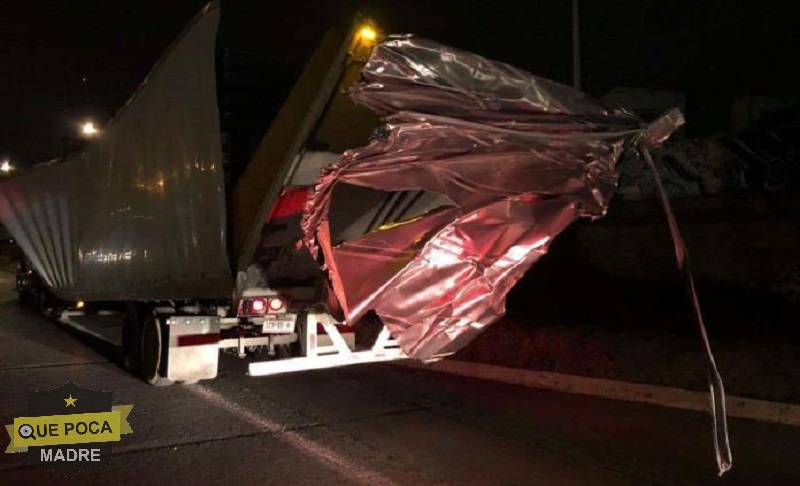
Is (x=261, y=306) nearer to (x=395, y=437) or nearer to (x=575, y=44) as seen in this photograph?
(x=395, y=437)

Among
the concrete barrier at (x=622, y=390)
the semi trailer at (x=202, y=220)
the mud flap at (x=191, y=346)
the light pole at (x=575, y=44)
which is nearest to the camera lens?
the semi trailer at (x=202, y=220)

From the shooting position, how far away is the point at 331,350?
702 centimetres

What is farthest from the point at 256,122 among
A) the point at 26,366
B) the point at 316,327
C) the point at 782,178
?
the point at 782,178

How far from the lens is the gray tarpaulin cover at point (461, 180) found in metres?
4.83

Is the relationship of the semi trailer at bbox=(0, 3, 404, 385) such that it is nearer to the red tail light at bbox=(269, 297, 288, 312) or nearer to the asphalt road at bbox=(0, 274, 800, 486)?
the red tail light at bbox=(269, 297, 288, 312)

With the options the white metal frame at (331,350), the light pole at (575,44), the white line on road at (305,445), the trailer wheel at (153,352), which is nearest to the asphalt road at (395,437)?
the white line on road at (305,445)

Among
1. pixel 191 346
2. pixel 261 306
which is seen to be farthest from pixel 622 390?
pixel 191 346

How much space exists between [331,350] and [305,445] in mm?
1253

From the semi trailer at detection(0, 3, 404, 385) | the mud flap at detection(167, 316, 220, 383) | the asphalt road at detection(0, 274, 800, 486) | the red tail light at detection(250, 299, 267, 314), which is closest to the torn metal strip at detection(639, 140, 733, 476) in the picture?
the asphalt road at detection(0, 274, 800, 486)

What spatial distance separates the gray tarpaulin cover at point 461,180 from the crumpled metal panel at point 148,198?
2039 mm

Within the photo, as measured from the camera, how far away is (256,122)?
746cm

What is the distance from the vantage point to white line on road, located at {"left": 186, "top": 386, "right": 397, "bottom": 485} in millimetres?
5172

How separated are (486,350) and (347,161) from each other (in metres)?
5.14

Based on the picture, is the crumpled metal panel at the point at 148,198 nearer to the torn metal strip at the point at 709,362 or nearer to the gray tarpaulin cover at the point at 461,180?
the gray tarpaulin cover at the point at 461,180
